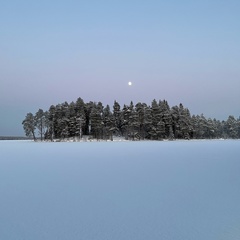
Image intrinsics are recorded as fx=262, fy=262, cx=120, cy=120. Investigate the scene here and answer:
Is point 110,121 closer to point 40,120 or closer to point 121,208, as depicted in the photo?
point 40,120

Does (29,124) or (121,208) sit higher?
(29,124)

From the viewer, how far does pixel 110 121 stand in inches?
3494

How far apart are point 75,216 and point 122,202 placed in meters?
1.68

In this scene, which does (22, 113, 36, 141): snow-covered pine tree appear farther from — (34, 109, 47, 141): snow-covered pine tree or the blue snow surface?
the blue snow surface

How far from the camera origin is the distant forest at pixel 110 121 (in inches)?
3376

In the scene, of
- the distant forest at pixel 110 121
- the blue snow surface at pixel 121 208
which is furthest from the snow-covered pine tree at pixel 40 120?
the blue snow surface at pixel 121 208

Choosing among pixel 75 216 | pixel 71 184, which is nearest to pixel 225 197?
pixel 75 216

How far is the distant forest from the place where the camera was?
85.8 m

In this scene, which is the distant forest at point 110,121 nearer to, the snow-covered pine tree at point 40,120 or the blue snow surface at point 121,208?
the snow-covered pine tree at point 40,120

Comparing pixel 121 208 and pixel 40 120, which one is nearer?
pixel 121 208

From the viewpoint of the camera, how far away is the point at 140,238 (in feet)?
16.6

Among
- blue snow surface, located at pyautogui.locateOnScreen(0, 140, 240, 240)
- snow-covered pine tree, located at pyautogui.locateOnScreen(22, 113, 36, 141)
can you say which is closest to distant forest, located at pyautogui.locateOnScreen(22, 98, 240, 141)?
snow-covered pine tree, located at pyautogui.locateOnScreen(22, 113, 36, 141)

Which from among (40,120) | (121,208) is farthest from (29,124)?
(121,208)

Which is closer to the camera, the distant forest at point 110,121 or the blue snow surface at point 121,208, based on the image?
the blue snow surface at point 121,208
